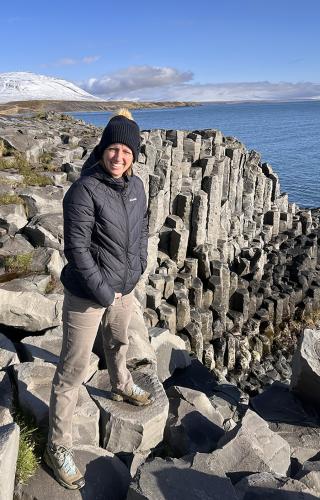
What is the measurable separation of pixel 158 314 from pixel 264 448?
7529 millimetres

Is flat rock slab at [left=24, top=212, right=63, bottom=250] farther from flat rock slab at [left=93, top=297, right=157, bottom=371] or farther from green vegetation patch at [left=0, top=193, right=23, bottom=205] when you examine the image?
flat rock slab at [left=93, top=297, right=157, bottom=371]

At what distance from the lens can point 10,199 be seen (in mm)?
9945

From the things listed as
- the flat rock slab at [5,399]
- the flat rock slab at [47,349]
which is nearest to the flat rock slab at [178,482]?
the flat rock slab at [5,399]

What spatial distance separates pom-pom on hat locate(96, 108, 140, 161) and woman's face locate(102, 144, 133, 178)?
0.12 ft

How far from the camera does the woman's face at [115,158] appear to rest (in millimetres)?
3877

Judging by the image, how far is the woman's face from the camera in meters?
3.88

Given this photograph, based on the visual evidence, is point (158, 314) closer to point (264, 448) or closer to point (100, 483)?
point (264, 448)

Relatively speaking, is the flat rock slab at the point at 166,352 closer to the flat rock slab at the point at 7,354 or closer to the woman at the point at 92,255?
the flat rock slab at the point at 7,354

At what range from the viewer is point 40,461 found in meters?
4.18

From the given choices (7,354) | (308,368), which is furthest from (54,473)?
(308,368)

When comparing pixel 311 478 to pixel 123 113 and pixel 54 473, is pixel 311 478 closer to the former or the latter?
pixel 54 473

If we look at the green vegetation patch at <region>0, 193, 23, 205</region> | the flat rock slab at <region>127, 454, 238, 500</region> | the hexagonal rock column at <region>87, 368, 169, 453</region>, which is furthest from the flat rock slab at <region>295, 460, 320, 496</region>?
the green vegetation patch at <region>0, 193, 23, 205</region>

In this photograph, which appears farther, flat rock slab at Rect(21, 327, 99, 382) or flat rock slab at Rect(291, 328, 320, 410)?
flat rock slab at Rect(291, 328, 320, 410)

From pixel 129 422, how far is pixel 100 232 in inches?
82.2
